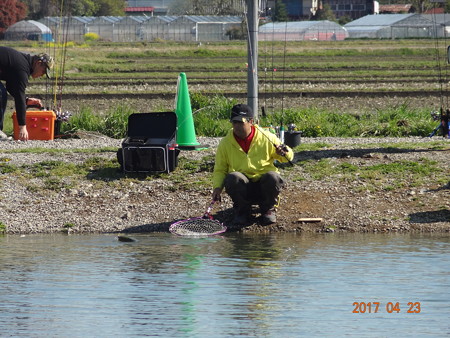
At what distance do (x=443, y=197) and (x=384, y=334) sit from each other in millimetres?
5437

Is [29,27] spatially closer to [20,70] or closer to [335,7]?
[335,7]

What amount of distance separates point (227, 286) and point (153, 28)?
246ft

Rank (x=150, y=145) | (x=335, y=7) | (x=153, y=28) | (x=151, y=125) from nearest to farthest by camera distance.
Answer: (x=150, y=145), (x=151, y=125), (x=153, y=28), (x=335, y=7)

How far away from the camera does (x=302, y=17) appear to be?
4606 inches

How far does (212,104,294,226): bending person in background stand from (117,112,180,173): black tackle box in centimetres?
180

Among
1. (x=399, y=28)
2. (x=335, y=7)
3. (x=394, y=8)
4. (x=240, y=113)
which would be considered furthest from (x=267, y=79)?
(x=335, y=7)

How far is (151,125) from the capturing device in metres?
13.6

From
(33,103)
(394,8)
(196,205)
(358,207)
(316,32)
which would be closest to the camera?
(358,207)

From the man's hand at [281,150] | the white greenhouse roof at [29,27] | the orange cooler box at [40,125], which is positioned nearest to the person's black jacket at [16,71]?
the orange cooler box at [40,125]

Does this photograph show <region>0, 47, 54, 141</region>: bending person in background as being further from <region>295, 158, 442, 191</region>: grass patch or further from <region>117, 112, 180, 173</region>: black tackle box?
<region>295, 158, 442, 191</region>: grass patch

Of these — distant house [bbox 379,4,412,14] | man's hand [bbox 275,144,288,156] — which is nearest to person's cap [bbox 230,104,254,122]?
man's hand [bbox 275,144,288,156]

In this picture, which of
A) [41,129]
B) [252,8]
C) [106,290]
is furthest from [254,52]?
[106,290]

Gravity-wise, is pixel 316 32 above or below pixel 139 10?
below

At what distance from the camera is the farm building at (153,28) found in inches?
3199
